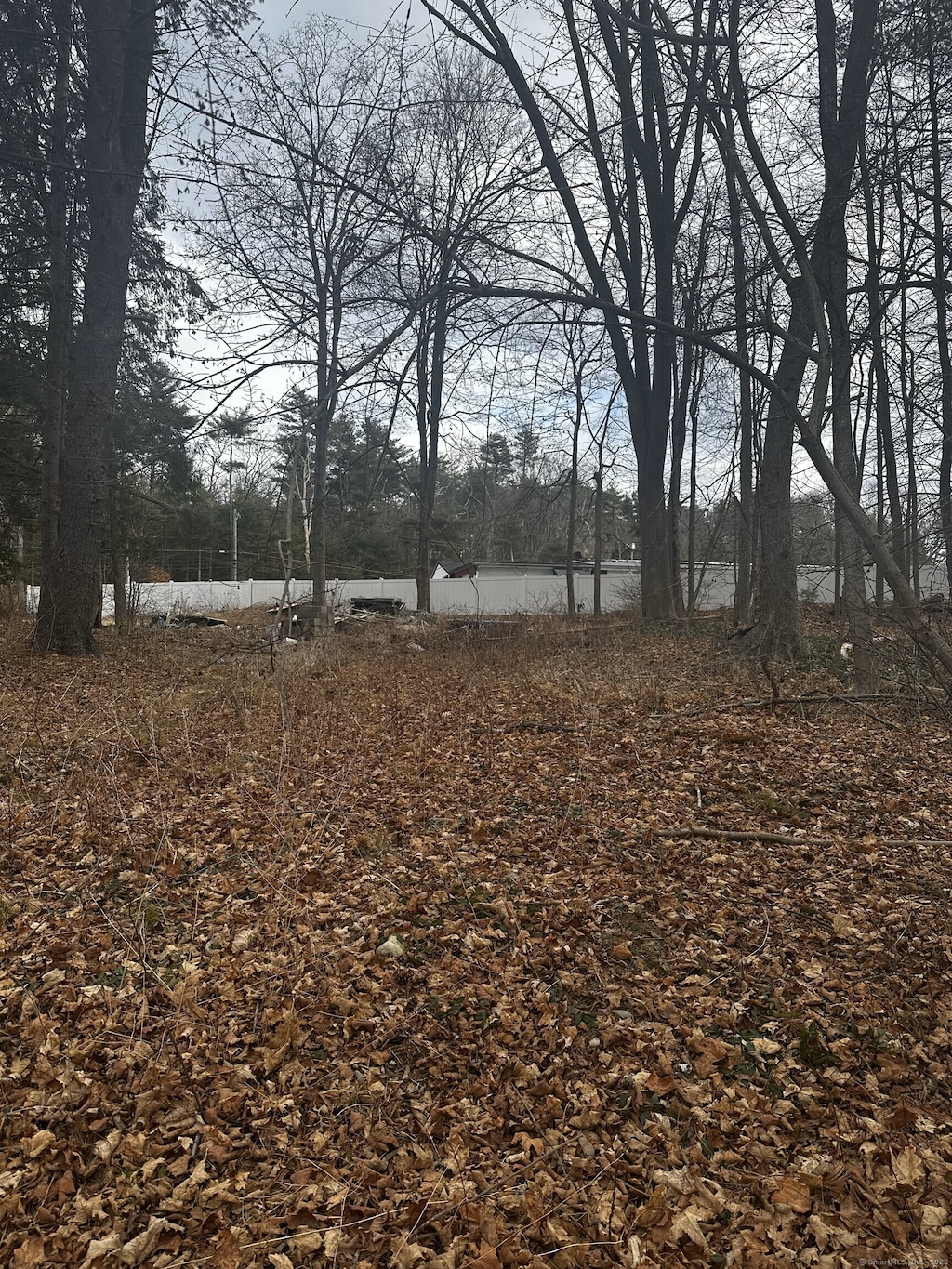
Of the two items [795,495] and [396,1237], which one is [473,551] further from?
[396,1237]

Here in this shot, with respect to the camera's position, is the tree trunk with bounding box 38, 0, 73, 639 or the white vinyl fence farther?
the white vinyl fence

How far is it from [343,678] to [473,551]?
30.1 m

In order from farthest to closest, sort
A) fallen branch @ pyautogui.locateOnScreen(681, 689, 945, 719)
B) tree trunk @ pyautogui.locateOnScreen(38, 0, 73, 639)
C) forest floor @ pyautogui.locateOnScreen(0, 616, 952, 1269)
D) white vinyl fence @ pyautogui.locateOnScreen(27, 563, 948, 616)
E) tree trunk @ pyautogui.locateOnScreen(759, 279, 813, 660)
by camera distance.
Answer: white vinyl fence @ pyautogui.locateOnScreen(27, 563, 948, 616)
tree trunk @ pyautogui.locateOnScreen(38, 0, 73, 639)
tree trunk @ pyautogui.locateOnScreen(759, 279, 813, 660)
fallen branch @ pyautogui.locateOnScreen(681, 689, 945, 719)
forest floor @ pyautogui.locateOnScreen(0, 616, 952, 1269)

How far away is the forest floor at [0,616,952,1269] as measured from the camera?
2.01m

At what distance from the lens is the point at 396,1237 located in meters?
1.95

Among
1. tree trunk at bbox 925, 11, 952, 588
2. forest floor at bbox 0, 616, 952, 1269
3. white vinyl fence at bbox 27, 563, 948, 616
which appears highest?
tree trunk at bbox 925, 11, 952, 588

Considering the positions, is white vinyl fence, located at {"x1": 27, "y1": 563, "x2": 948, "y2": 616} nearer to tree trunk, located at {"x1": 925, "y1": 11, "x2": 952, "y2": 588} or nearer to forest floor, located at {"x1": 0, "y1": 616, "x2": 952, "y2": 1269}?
tree trunk, located at {"x1": 925, "y1": 11, "x2": 952, "y2": 588}

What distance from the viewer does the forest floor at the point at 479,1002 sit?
2.01 m

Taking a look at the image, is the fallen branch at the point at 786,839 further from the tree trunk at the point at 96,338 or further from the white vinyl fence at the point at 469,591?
the white vinyl fence at the point at 469,591

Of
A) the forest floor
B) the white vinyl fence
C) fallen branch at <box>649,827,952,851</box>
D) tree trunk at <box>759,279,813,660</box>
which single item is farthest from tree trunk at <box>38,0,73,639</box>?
the white vinyl fence

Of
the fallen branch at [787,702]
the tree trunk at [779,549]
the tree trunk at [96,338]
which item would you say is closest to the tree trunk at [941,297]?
the fallen branch at [787,702]

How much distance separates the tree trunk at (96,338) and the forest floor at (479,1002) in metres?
3.98

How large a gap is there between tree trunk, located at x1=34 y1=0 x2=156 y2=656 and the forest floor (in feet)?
13.1

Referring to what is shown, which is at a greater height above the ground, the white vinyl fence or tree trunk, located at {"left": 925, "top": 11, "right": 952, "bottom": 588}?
tree trunk, located at {"left": 925, "top": 11, "right": 952, "bottom": 588}
